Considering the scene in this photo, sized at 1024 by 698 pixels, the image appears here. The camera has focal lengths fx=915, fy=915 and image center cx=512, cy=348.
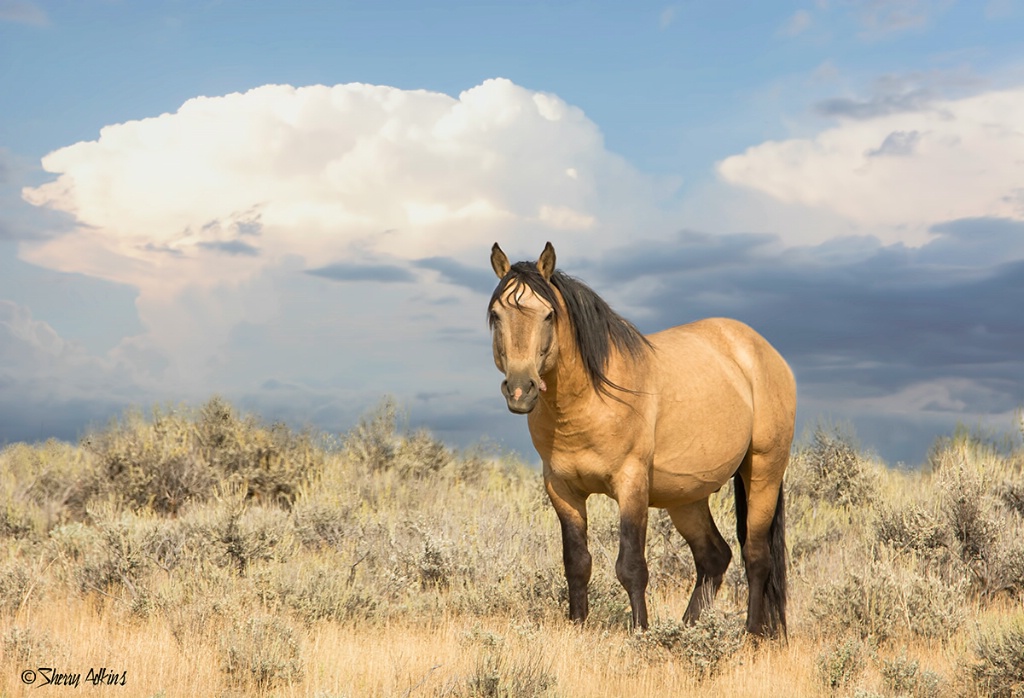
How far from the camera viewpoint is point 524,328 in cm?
589

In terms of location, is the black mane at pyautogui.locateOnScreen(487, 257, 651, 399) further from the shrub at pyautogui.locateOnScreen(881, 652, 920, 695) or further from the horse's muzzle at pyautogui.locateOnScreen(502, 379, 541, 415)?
the shrub at pyautogui.locateOnScreen(881, 652, 920, 695)

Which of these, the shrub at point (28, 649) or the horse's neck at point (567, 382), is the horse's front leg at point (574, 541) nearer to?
the horse's neck at point (567, 382)

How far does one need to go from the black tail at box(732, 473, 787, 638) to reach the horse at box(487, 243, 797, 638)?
1 cm

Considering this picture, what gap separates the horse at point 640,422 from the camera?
6.14 meters

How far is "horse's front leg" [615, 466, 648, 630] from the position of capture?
6.49 metres

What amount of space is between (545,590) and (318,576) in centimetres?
209

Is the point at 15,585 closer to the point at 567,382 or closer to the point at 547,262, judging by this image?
the point at 567,382

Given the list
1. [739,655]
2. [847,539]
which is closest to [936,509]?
[847,539]

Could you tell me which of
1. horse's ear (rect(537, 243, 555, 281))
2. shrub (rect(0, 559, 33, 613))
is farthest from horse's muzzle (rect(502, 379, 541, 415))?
shrub (rect(0, 559, 33, 613))

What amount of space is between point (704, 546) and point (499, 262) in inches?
130

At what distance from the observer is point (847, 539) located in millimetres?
11570

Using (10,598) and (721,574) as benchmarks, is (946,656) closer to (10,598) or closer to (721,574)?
(721,574)

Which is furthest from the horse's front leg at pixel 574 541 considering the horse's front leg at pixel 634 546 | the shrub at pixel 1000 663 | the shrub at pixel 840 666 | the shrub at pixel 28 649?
the shrub at pixel 28 649

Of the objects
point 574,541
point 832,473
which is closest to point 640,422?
point 574,541
